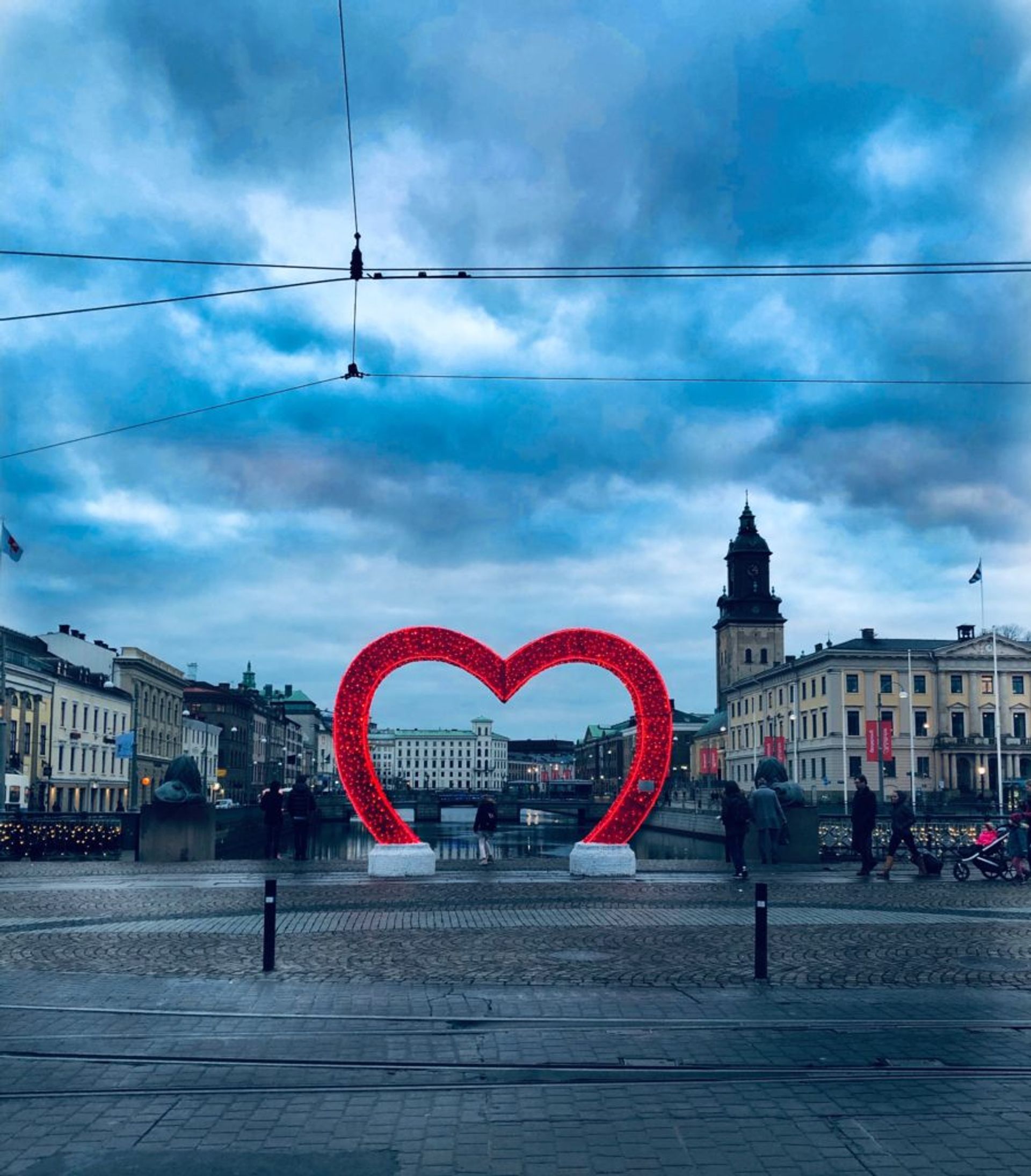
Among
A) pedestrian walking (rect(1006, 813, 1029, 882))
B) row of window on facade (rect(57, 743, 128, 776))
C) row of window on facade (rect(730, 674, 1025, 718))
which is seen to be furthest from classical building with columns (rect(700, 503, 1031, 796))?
pedestrian walking (rect(1006, 813, 1029, 882))

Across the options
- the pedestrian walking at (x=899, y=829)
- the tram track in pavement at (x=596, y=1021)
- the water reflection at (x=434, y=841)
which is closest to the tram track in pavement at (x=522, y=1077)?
the tram track in pavement at (x=596, y=1021)

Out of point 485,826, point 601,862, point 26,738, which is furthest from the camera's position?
point 26,738

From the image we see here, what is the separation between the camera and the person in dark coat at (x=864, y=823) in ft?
78.3

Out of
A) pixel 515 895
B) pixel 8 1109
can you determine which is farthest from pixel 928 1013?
pixel 515 895

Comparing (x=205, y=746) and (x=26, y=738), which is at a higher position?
(x=26, y=738)

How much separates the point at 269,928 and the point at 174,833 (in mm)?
17123

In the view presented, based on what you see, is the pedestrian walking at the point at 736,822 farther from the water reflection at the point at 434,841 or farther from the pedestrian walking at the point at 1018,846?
the water reflection at the point at 434,841

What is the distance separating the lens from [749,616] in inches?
5349

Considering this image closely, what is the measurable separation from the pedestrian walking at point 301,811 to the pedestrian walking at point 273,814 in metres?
0.43

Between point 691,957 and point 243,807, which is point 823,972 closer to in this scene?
point 691,957

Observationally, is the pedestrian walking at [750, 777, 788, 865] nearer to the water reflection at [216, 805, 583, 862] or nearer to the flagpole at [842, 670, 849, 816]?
the water reflection at [216, 805, 583, 862]

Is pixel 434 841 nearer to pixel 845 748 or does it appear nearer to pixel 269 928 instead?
pixel 845 748

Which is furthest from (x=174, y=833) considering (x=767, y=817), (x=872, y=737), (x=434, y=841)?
(x=434, y=841)

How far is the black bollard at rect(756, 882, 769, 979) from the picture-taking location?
11.6 m
